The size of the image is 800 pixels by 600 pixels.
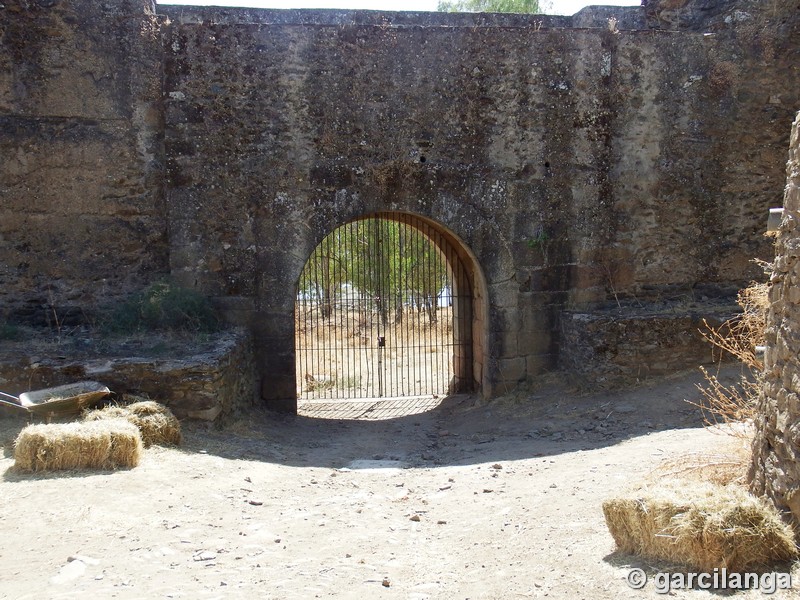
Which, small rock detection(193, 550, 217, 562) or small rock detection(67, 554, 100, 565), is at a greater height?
small rock detection(67, 554, 100, 565)

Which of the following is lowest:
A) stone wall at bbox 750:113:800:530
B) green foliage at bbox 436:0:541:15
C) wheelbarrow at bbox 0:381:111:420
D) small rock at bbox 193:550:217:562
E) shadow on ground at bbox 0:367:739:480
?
shadow on ground at bbox 0:367:739:480

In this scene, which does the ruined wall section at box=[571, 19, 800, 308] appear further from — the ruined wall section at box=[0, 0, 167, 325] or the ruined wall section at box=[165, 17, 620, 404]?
the ruined wall section at box=[0, 0, 167, 325]

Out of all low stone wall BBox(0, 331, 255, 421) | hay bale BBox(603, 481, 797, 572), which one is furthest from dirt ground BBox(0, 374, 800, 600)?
low stone wall BBox(0, 331, 255, 421)

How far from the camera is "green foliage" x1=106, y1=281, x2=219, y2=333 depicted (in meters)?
7.43

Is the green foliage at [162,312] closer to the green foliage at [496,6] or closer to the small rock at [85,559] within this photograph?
the small rock at [85,559]

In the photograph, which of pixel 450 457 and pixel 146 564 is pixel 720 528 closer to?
pixel 146 564

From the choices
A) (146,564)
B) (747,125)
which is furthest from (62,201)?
(747,125)

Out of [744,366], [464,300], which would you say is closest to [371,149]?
[464,300]

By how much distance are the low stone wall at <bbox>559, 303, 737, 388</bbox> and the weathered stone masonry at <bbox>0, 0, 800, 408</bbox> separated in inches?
1.5

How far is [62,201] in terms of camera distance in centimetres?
773

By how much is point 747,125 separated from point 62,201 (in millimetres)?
7682

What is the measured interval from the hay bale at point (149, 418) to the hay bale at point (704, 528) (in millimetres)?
3659

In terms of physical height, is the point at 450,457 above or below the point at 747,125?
below

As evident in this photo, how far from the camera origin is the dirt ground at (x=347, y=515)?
11.7ft
